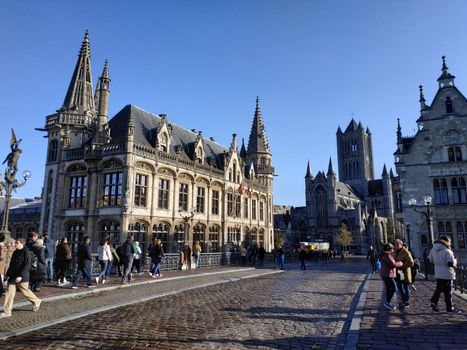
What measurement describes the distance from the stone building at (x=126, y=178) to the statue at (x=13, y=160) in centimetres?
844

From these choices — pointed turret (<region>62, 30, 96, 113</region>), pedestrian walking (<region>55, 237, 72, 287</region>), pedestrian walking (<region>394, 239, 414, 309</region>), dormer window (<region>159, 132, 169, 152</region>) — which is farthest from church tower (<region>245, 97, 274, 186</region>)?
pedestrian walking (<region>394, 239, 414, 309</region>)

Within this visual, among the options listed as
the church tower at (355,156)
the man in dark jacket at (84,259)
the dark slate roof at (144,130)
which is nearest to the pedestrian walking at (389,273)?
the man in dark jacket at (84,259)

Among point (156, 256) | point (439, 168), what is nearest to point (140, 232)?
point (156, 256)

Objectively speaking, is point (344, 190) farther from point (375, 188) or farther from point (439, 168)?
point (439, 168)

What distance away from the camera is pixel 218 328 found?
7.30m

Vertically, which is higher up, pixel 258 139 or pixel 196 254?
pixel 258 139

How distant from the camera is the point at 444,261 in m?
8.65

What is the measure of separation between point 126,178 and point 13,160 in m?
8.65

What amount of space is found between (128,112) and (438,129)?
27634 millimetres

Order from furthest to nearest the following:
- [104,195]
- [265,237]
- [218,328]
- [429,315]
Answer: [265,237] → [104,195] → [429,315] → [218,328]

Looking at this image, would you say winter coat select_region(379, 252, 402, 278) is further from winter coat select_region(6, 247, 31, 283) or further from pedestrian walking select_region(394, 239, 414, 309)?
winter coat select_region(6, 247, 31, 283)

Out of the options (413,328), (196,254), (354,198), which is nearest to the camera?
(413,328)

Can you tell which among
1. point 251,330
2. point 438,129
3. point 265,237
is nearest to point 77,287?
point 251,330

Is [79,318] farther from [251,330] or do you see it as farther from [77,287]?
[77,287]
